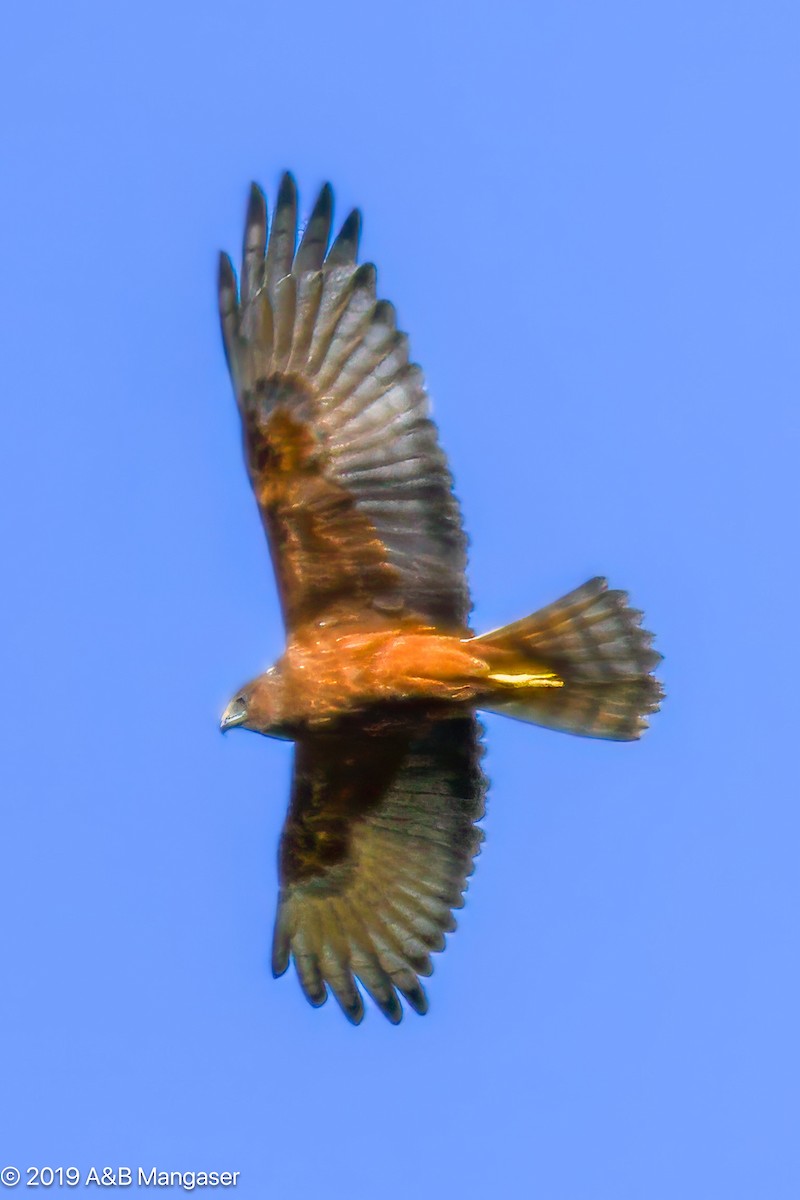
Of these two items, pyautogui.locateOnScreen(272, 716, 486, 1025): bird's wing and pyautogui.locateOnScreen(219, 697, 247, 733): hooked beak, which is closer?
pyautogui.locateOnScreen(219, 697, 247, 733): hooked beak

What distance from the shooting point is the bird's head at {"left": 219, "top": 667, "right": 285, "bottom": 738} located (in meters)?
11.3

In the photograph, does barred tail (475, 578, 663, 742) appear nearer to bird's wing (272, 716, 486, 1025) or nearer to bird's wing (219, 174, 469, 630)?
bird's wing (219, 174, 469, 630)

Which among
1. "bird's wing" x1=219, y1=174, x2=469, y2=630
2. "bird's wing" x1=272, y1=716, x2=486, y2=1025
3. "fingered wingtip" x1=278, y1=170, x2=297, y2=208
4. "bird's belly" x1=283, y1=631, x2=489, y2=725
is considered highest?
"fingered wingtip" x1=278, y1=170, x2=297, y2=208

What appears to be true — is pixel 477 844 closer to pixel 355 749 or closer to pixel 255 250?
pixel 355 749

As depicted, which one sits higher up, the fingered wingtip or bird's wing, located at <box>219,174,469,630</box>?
the fingered wingtip

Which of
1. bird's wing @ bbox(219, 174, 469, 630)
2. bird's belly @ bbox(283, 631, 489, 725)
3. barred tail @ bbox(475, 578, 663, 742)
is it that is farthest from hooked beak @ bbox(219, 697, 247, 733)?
barred tail @ bbox(475, 578, 663, 742)

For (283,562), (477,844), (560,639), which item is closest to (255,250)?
(283,562)

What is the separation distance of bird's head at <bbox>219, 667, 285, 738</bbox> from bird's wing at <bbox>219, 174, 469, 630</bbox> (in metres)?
0.31

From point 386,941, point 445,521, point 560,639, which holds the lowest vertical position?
point 386,941

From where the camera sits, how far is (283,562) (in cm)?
1139

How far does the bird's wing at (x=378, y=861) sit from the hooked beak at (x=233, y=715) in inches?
19.0

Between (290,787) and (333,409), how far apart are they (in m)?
1.88

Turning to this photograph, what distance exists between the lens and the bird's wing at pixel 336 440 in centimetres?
1130

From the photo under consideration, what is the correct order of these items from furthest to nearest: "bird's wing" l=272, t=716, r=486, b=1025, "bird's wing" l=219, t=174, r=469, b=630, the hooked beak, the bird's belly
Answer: "bird's wing" l=272, t=716, r=486, b=1025 → the hooked beak → "bird's wing" l=219, t=174, r=469, b=630 → the bird's belly
